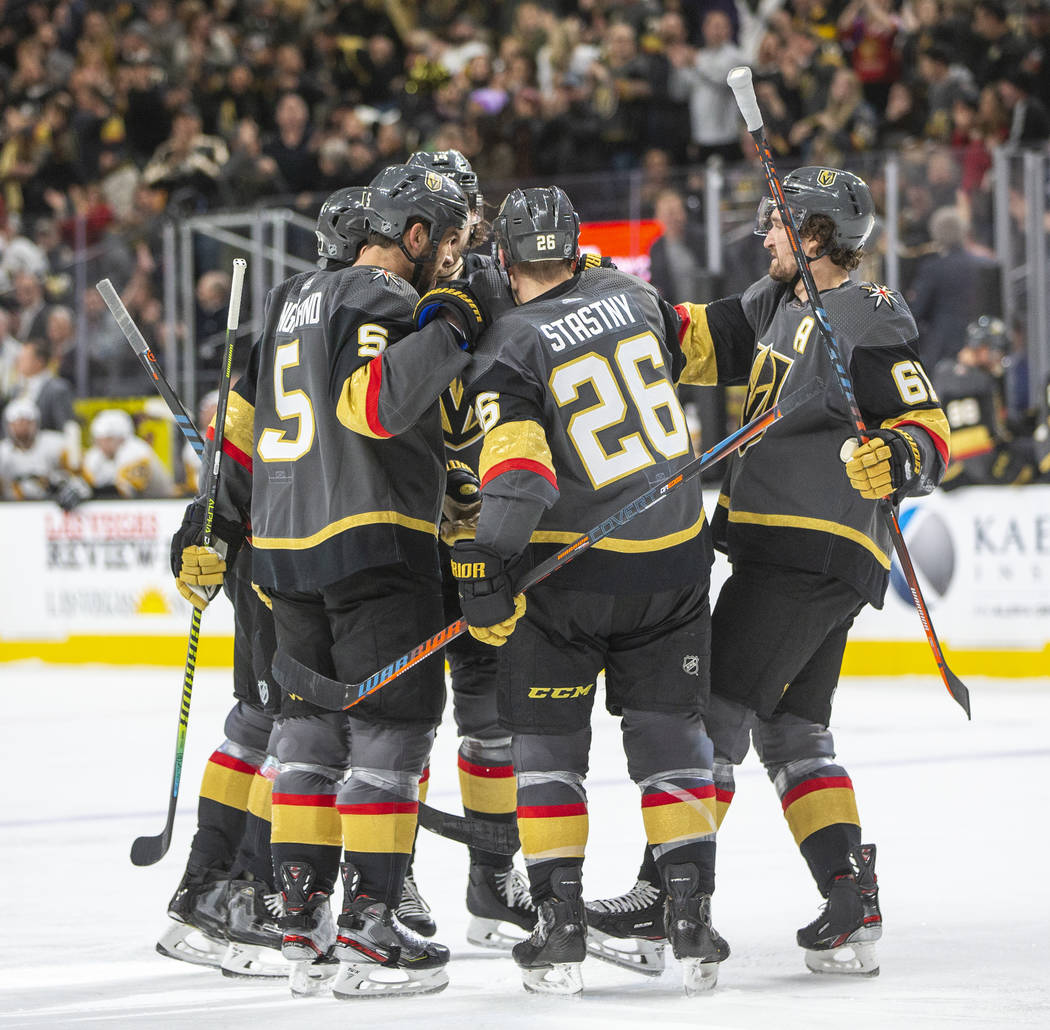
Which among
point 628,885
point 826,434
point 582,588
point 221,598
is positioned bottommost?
point 221,598

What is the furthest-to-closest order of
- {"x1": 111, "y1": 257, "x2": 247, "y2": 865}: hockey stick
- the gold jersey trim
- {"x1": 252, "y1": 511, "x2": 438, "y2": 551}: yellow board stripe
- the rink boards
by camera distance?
the rink boards < the gold jersey trim < {"x1": 111, "y1": 257, "x2": 247, "y2": 865}: hockey stick < {"x1": 252, "y1": 511, "x2": 438, "y2": 551}: yellow board stripe

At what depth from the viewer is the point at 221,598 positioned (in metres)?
9.01

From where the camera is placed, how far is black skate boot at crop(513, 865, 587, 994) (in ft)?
9.83

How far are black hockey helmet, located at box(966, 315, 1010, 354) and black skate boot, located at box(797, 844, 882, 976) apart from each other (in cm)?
511

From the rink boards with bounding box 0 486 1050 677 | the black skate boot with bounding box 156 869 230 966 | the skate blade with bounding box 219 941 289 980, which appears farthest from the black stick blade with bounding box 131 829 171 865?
the rink boards with bounding box 0 486 1050 677

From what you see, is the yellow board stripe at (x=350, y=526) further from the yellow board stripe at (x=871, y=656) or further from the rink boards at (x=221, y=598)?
the yellow board stripe at (x=871, y=656)

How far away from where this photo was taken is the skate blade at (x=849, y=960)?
3.14m

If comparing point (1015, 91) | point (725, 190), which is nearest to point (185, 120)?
point (725, 190)

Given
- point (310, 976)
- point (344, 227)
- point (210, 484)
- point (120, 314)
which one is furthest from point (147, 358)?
point (310, 976)

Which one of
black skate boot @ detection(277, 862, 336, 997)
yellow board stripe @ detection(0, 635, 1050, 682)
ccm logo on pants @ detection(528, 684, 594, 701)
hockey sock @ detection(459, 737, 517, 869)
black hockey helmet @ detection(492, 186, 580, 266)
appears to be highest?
black hockey helmet @ detection(492, 186, 580, 266)

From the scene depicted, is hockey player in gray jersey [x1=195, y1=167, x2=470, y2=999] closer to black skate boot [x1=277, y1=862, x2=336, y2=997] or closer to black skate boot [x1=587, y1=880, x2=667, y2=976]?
black skate boot [x1=277, y1=862, x2=336, y2=997]

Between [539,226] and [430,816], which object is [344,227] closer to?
[539,226]

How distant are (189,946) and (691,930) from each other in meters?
1.04

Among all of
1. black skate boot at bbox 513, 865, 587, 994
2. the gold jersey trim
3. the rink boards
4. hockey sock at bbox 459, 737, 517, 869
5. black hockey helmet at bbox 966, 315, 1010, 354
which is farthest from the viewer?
black hockey helmet at bbox 966, 315, 1010, 354
